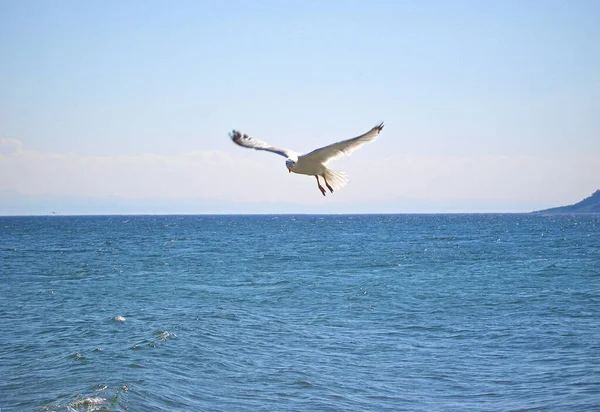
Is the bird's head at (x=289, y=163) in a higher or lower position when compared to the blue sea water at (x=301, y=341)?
higher

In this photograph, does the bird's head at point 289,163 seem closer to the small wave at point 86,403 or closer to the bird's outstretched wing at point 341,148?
the bird's outstretched wing at point 341,148

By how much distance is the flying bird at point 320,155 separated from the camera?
32.4 feet

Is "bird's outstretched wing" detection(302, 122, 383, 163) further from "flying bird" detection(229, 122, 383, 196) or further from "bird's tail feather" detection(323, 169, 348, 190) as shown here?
"bird's tail feather" detection(323, 169, 348, 190)

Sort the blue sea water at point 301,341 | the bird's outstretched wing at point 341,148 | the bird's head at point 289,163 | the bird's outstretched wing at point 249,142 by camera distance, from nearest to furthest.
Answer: the bird's outstretched wing at point 341,148 → the bird's head at point 289,163 → the bird's outstretched wing at point 249,142 → the blue sea water at point 301,341

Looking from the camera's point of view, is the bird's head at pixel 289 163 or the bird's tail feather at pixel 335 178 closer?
the bird's head at pixel 289 163

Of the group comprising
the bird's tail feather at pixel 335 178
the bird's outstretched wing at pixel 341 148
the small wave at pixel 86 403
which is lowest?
the small wave at pixel 86 403

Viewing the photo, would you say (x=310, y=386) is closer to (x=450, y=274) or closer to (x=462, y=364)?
(x=462, y=364)

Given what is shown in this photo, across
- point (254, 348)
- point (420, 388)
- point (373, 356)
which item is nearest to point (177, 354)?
point (254, 348)

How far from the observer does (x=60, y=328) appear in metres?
19.8

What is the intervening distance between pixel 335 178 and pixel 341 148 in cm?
156

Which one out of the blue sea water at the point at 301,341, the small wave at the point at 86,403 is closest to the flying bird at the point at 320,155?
the blue sea water at the point at 301,341

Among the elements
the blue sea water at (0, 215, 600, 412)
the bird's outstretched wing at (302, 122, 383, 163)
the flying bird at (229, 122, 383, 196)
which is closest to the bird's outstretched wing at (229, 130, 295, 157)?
the flying bird at (229, 122, 383, 196)

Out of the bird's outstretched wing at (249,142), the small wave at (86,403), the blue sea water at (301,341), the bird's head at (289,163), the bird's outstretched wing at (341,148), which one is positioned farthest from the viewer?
the blue sea water at (301,341)

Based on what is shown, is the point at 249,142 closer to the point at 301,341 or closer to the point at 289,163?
the point at 289,163
